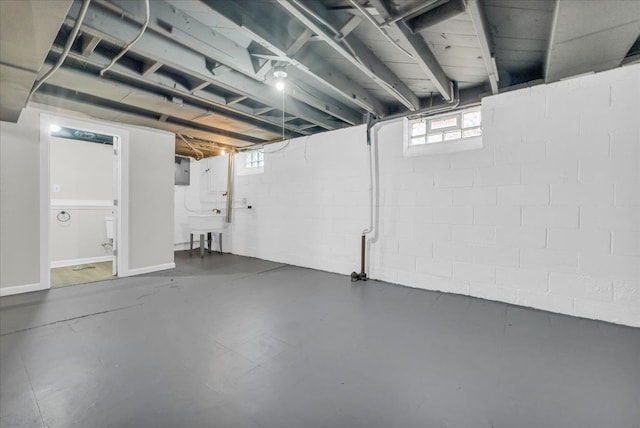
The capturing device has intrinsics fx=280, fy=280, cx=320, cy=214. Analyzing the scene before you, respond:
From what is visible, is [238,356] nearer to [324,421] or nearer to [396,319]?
[324,421]

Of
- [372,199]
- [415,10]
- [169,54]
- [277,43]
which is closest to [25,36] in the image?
[169,54]

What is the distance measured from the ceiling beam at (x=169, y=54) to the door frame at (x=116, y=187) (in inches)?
71.5

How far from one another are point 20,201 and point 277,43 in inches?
129

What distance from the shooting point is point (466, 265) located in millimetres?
2938

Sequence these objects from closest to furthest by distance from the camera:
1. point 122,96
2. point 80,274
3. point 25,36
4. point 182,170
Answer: point 25,36 < point 122,96 < point 80,274 < point 182,170

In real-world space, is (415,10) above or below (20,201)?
above

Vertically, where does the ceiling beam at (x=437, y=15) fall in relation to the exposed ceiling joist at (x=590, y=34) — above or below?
above

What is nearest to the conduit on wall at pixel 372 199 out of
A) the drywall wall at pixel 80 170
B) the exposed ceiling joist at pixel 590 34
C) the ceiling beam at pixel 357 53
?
the ceiling beam at pixel 357 53

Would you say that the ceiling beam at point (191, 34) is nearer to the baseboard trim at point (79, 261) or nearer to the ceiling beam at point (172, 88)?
the ceiling beam at point (172, 88)

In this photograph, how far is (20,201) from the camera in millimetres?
2996

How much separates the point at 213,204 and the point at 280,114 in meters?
2.91

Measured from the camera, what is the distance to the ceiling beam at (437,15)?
1593 mm

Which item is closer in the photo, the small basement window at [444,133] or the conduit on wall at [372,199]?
the small basement window at [444,133]

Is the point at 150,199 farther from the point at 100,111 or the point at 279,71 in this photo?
the point at 279,71
